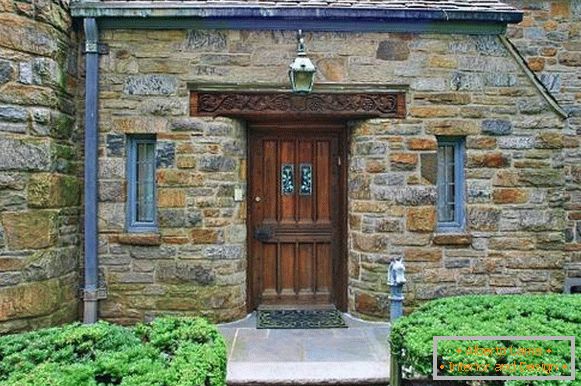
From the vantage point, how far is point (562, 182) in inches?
213

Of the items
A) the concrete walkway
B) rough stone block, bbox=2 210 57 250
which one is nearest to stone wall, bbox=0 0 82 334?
rough stone block, bbox=2 210 57 250

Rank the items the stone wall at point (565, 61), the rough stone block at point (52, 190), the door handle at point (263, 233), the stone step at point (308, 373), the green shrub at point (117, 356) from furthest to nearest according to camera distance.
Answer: the stone wall at point (565, 61) < the door handle at point (263, 233) < the rough stone block at point (52, 190) < the stone step at point (308, 373) < the green shrub at point (117, 356)

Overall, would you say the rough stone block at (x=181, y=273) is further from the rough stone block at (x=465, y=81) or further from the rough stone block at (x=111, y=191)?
the rough stone block at (x=465, y=81)

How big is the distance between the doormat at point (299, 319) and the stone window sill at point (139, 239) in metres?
1.48

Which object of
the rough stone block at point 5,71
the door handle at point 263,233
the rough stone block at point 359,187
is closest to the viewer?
the rough stone block at point 5,71

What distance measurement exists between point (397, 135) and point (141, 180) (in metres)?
2.96

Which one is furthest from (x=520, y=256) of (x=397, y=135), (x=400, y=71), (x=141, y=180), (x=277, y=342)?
(x=141, y=180)

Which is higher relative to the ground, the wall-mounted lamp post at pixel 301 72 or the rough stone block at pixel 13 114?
the wall-mounted lamp post at pixel 301 72

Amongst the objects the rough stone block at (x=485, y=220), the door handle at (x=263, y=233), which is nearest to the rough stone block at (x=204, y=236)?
the door handle at (x=263, y=233)

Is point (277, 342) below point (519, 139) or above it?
below

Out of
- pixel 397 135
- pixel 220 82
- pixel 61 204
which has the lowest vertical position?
pixel 61 204

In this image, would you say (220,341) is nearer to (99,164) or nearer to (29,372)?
(29,372)

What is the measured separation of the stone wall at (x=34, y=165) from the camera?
171 inches

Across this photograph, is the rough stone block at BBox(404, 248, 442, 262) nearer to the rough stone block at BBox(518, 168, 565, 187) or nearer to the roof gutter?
the rough stone block at BBox(518, 168, 565, 187)
